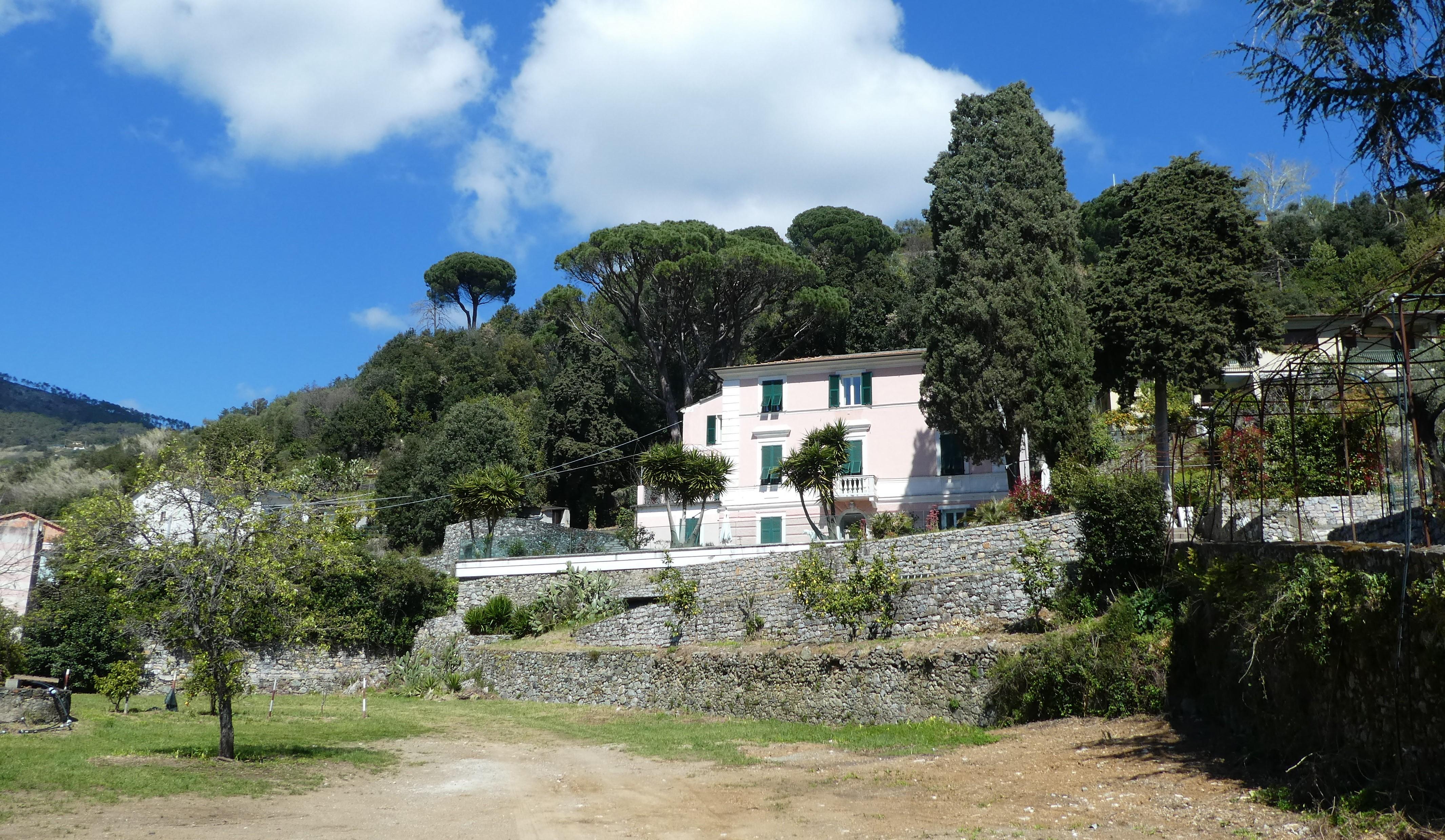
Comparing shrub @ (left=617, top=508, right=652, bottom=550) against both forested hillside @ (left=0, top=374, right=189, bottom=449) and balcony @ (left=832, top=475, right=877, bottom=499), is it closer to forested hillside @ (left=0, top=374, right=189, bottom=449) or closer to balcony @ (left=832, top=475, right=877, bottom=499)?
balcony @ (left=832, top=475, right=877, bottom=499)

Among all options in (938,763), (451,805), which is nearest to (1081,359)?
(938,763)

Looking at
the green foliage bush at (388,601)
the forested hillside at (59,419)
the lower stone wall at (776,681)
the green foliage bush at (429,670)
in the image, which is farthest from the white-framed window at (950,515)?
the forested hillside at (59,419)

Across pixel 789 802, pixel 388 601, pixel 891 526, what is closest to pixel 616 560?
pixel 388 601

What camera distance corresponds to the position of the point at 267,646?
3194 centimetres

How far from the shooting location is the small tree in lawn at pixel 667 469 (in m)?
31.1

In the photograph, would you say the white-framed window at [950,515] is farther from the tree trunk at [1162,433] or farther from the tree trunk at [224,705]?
the tree trunk at [224,705]

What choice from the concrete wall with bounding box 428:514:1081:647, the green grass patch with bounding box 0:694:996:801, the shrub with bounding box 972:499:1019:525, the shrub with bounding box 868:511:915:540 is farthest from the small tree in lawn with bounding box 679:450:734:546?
the shrub with bounding box 972:499:1019:525

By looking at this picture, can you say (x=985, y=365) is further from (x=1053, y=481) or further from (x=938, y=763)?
(x=938, y=763)

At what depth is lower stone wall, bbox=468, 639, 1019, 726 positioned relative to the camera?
1809cm

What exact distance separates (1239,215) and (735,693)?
16.4 m

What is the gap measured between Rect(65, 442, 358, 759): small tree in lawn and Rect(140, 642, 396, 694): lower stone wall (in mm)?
17130

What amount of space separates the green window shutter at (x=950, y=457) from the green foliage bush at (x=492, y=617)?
15.1 m

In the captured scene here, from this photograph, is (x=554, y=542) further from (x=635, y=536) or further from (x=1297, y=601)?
(x=1297, y=601)

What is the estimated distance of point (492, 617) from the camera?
104ft
